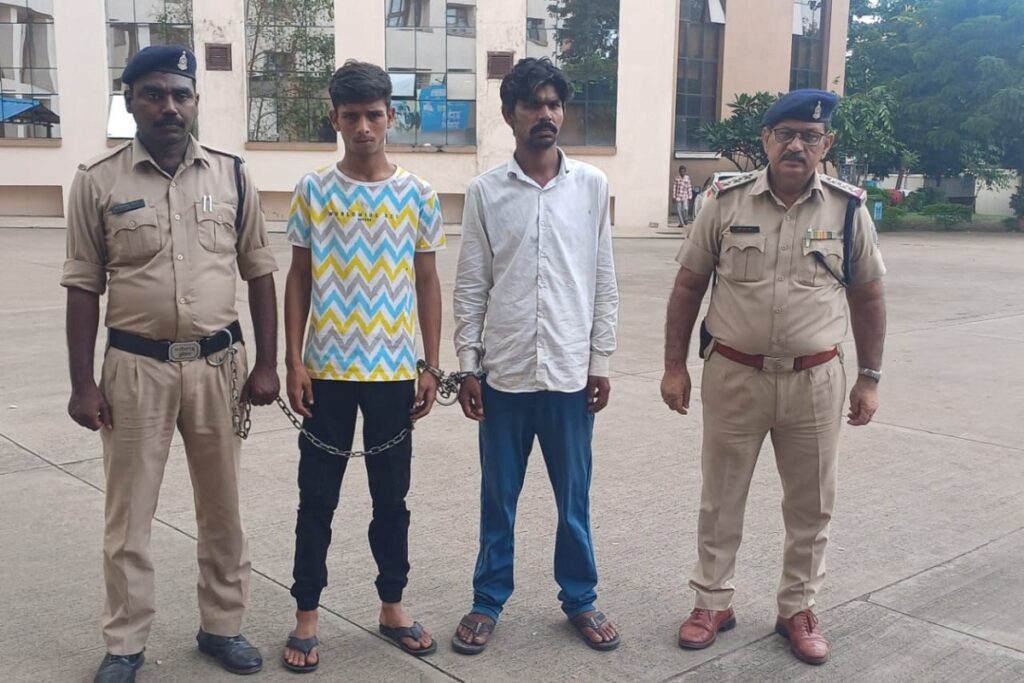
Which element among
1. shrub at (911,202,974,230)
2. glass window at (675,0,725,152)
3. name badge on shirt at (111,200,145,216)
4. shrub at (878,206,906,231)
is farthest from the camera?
glass window at (675,0,725,152)

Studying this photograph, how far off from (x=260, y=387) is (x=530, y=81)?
1.38 m

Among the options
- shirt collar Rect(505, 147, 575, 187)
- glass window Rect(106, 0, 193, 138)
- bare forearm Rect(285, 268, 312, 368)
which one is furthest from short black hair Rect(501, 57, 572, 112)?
glass window Rect(106, 0, 193, 138)

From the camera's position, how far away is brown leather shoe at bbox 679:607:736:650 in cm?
379

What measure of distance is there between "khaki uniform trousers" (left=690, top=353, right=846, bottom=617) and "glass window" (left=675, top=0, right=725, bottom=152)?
36.2 m

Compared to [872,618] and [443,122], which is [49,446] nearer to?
[872,618]

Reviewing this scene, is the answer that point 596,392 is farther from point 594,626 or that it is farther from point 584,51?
point 584,51

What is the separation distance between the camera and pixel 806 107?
3.61 metres

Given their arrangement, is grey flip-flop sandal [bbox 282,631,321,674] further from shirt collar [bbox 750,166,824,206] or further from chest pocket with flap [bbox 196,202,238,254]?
shirt collar [bbox 750,166,824,206]

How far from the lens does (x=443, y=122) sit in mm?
30812

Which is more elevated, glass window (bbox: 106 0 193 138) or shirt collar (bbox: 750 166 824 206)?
glass window (bbox: 106 0 193 138)

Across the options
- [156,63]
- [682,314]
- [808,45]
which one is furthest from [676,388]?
[808,45]

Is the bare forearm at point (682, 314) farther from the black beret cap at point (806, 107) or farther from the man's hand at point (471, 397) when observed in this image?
the man's hand at point (471, 397)

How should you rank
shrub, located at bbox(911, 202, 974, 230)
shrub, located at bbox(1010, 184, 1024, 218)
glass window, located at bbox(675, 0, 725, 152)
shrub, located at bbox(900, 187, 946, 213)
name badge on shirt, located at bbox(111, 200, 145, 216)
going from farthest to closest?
1. glass window, located at bbox(675, 0, 725, 152)
2. shrub, located at bbox(900, 187, 946, 213)
3. shrub, located at bbox(1010, 184, 1024, 218)
4. shrub, located at bbox(911, 202, 974, 230)
5. name badge on shirt, located at bbox(111, 200, 145, 216)

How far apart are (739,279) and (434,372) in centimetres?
113
